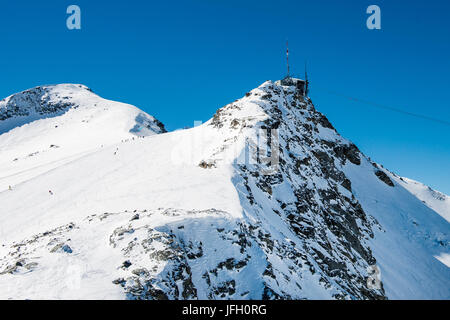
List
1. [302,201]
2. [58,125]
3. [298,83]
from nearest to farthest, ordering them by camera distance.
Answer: [302,201] < [298,83] < [58,125]

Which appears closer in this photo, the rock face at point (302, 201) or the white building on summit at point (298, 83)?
the rock face at point (302, 201)

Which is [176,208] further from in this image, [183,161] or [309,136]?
[309,136]

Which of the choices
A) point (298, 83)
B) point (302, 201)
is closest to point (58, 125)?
point (298, 83)

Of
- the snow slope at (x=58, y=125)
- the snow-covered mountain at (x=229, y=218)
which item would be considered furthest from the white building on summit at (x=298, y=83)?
the snow slope at (x=58, y=125)

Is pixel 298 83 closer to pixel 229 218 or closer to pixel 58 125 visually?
pixel 229 218

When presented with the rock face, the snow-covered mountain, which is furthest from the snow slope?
the rock face

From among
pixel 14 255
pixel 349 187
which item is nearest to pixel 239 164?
pixel 14 255

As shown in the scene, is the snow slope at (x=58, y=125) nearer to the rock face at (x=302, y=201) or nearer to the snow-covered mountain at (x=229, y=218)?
the snow-covered mountain at (x=229, y=218)

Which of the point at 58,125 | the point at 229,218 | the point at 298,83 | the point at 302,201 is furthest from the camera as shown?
the point at 58,125

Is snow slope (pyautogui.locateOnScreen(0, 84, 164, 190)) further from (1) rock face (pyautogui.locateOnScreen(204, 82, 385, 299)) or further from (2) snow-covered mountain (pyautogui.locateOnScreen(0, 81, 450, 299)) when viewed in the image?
(1) rock face (pyautogui.locateOnScreen(204, 82, 385, 299))
